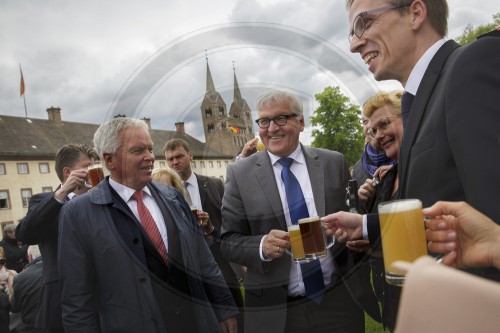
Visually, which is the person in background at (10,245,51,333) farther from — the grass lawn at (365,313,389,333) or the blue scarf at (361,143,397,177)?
the grass lawn at (365,313,389,333)

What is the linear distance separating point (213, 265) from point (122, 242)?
0.91 metres

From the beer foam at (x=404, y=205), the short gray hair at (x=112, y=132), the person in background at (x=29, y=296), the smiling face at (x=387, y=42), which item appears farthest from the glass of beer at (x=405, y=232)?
the person in background at (x=29, y=296)

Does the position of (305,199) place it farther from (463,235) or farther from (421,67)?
(463,235)

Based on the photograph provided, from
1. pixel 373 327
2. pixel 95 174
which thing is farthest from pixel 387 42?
pixel 373 327

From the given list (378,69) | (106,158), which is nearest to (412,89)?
(378,69)

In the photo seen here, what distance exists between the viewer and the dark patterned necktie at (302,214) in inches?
104

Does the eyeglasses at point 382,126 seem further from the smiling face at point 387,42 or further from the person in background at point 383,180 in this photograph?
the smiling face at point 387,42

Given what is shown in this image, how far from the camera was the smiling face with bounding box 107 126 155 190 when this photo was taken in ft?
9.86

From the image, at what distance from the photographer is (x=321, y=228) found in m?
2.44

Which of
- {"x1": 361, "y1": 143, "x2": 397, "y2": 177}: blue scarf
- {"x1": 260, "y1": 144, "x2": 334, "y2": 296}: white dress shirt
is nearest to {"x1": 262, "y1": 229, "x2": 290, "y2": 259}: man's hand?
{"x1": 260, "y1": 144, "x2": 334, "y2": 296}: white dress shirt

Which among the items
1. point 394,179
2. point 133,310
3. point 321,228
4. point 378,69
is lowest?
point 133,310

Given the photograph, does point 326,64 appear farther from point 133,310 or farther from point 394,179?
point 133,310

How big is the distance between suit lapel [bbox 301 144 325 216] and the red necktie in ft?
3.86

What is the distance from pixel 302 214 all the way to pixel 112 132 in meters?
1.61
